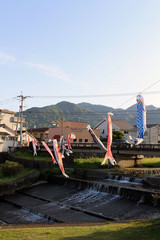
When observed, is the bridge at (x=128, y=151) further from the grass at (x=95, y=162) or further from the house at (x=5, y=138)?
the house at (x=5, y=138)

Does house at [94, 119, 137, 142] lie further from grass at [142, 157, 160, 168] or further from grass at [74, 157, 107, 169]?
grass at [74, 157, 107, 169]

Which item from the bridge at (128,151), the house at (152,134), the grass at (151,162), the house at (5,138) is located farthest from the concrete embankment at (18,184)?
the house at (152,134)

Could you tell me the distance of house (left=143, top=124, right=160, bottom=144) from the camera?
71.3m

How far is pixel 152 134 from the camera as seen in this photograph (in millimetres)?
71938

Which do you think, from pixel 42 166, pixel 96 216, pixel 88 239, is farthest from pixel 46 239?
pixel 42 166

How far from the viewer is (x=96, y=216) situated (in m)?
16.8

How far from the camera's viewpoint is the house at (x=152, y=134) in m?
71.3

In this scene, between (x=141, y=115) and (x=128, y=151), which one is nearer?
(x=141, y=115)

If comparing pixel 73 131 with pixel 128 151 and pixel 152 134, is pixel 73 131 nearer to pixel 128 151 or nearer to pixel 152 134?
pixel 152 134

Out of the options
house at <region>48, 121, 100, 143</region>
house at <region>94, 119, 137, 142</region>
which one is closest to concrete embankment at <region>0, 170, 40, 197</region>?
house at <region>48, 121, 100, 143</region>

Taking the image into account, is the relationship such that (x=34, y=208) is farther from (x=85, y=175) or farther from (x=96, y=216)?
(x=85, y=175)

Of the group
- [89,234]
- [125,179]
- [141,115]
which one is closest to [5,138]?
[125,179]

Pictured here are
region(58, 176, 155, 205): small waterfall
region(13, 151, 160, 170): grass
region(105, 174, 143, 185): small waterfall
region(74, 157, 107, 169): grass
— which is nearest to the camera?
region(58, 176, 155, 205): small waterfall

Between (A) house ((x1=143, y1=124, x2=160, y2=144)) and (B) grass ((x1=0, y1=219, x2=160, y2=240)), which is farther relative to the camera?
(A) house ((x1=143, y1=124, x2=160, y2=144))
